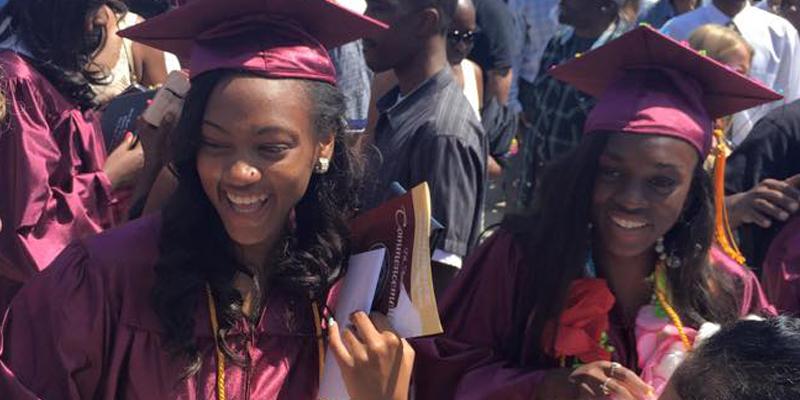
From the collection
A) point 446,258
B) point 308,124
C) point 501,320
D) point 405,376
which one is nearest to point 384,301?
point 405,376

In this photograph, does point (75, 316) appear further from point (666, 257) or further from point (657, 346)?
point (666, 257)

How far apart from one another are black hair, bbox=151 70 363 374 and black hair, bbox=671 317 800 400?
0.88m

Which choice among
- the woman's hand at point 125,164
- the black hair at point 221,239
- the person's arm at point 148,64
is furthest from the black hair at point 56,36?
the black hair at point 221,239

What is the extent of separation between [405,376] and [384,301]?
164 mm

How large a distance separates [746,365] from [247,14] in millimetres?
1236

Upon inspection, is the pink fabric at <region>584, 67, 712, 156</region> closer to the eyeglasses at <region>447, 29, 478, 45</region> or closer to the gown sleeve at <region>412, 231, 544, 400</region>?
the gown sleeve at <region>412, 231, 544, 400</region>

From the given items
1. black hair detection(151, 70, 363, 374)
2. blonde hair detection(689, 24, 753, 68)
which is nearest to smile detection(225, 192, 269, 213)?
black hair detection(151, 70, 363, 374)

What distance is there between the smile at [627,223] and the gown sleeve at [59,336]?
129 cm

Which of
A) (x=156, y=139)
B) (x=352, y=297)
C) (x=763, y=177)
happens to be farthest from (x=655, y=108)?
(x=156, y=139)

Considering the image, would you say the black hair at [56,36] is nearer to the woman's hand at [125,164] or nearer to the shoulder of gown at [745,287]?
the woman's hand at [125,164]

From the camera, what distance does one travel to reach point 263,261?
252 centimetres

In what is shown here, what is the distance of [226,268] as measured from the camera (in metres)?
2.42

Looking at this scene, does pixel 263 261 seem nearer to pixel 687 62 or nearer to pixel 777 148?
pixel 687 62

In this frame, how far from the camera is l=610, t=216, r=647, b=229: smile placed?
287 cm
